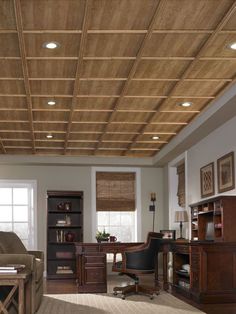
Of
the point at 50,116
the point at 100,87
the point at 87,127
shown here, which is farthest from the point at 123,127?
the point at 100,87

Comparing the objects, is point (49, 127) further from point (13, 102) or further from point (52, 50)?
point (52, 50)

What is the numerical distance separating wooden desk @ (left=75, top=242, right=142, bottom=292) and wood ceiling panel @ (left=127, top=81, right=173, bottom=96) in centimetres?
293

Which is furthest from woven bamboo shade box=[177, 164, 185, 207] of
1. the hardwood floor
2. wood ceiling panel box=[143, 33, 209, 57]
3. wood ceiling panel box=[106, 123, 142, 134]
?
wood ceiling panel box=[143, 33, 209, 57]

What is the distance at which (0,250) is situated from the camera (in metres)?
7.41

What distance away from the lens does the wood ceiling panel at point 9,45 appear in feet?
18.7

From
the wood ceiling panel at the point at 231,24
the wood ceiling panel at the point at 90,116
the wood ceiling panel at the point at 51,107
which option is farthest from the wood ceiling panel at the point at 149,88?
the wood ceiling panel at the point at 231,24

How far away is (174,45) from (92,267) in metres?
4.54

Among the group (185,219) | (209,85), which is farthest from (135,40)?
(185,219)

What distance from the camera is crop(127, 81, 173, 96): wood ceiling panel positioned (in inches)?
291

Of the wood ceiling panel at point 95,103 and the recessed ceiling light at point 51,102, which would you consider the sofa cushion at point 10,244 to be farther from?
the wood ceiling panel at point 95,103

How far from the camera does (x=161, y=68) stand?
6.73m

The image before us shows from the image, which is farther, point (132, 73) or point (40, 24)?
point (132, 73)

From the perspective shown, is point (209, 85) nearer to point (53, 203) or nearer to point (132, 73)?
point (132, 73)

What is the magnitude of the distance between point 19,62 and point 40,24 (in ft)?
3.82
